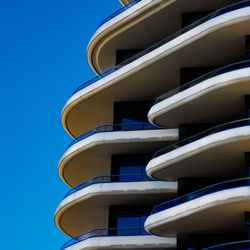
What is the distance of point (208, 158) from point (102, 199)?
8978 mm

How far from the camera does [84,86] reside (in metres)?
51.2

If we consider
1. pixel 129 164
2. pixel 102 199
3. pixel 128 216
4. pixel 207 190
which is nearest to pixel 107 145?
pixel 129 164

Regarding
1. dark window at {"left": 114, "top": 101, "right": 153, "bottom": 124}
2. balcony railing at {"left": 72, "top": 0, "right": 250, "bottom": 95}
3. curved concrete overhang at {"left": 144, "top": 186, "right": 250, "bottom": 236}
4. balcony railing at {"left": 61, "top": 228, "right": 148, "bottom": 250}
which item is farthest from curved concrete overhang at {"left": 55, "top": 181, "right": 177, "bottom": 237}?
balcony railing at {"left": 72, "top": 0, "right": 250, "bottom": 95}

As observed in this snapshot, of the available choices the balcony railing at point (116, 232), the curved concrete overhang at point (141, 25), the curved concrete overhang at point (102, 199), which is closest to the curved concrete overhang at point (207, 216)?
the balcony railing at point (116, 232)

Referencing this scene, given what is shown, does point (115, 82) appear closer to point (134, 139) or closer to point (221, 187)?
point (134, 139)

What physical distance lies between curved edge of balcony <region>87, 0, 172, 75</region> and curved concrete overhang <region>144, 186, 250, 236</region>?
14484 mm

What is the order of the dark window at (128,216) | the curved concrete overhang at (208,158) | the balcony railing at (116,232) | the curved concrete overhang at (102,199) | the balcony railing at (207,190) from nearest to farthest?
the balcony railing at (207,190) → the curved concrete overhang at (208,158) → the balcony railing at (116,232) → the curved concrete overhang at (102,199) → the dark window at (128,216)

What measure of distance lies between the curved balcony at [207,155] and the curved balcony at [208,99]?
2.06 m

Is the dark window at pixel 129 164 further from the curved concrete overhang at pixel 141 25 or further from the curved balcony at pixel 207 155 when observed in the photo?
the curved concrete overhang at pixel 141 25

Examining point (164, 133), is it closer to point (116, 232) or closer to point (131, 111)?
point (131, 111)

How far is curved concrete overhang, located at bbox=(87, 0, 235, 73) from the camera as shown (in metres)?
49.1

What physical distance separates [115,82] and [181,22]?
6049 mm

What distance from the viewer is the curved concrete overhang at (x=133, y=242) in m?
44.5

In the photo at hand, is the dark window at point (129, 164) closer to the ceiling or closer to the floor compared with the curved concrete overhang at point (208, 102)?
closer to the floor
